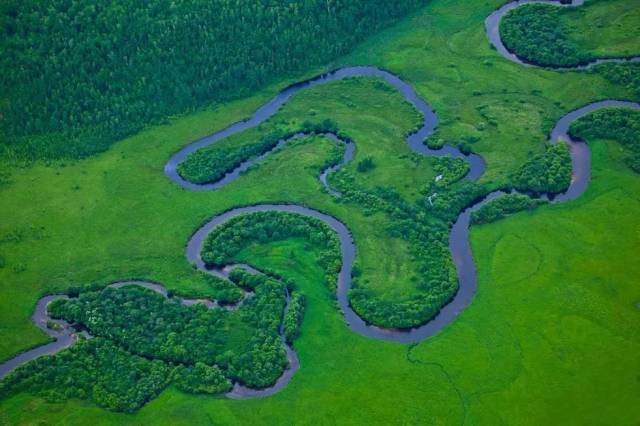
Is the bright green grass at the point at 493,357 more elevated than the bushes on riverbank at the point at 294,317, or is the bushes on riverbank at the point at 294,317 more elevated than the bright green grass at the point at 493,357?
the bushes on riverbank at the point at 294,317

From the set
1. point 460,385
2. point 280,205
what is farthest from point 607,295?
point 280,205

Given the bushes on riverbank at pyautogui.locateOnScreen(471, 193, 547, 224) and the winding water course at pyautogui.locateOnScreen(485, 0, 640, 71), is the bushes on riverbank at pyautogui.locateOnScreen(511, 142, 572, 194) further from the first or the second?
the winding water course at pyautogui.locateOnScreen(485, 0, 640, 71)

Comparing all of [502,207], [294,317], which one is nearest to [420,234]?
[502,207]

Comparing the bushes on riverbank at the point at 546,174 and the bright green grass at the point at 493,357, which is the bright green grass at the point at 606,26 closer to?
the bushes on riverbank at the point at 546,174

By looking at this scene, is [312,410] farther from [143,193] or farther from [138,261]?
[143,193]

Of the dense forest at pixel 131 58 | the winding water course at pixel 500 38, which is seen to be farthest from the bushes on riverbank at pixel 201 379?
the winding water course at pixel 500 38

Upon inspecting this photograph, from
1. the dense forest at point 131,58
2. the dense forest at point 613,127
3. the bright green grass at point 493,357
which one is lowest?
the bright green grass at point 493,357

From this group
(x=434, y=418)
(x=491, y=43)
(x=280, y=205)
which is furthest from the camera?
(x=491, y=43)
